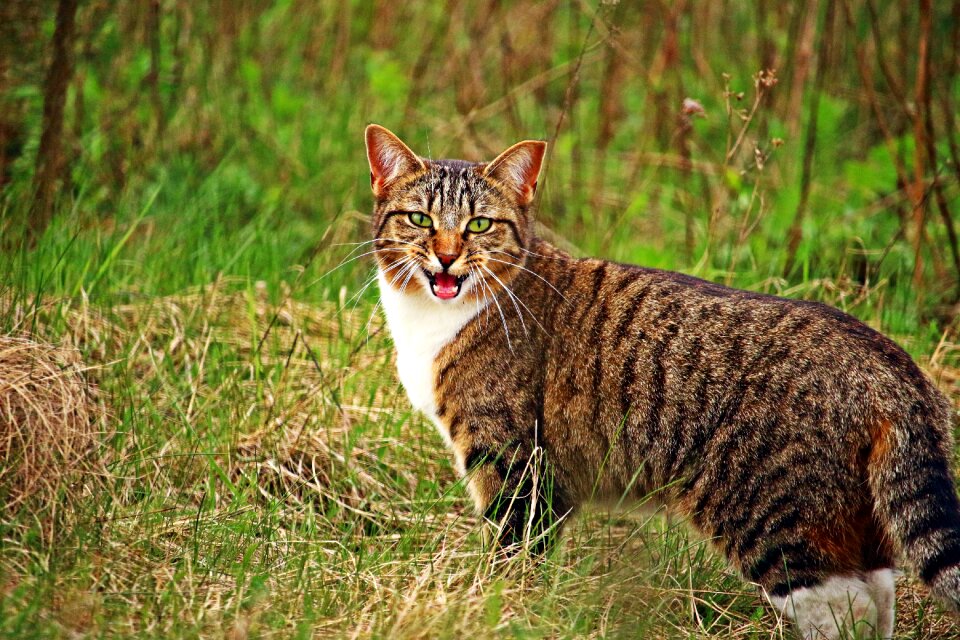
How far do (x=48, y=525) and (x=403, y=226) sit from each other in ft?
5.25

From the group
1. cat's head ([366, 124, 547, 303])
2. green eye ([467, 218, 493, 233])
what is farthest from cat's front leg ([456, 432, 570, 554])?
green eye ([467, 218, 493, 233])

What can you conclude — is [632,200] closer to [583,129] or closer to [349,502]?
[583,129]

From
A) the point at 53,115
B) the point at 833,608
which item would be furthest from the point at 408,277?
the point at 53,115

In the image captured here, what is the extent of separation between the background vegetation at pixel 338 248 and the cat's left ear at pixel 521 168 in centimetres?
68

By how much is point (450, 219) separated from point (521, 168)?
15.8 inches

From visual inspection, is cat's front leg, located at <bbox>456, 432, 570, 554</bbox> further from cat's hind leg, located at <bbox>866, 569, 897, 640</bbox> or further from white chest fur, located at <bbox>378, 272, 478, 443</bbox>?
cat's hind leg, located at <bbox>866, 569, 897, 640</bbox>

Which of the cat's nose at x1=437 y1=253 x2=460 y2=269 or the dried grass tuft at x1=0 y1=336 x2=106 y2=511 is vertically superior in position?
the cat's nose at x1=437 y1=253 x2=460 y2=269

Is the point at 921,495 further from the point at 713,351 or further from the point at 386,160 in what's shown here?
the point at 386,160

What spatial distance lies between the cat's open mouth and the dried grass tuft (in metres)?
1.34

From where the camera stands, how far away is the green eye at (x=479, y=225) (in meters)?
3.90

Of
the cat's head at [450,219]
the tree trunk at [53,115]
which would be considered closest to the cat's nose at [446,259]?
the cat's head at [450,219]

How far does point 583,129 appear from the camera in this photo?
8344 millimetres

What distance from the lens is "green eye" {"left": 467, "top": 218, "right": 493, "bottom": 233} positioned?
3.90 meters

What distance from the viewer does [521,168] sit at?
406cm
